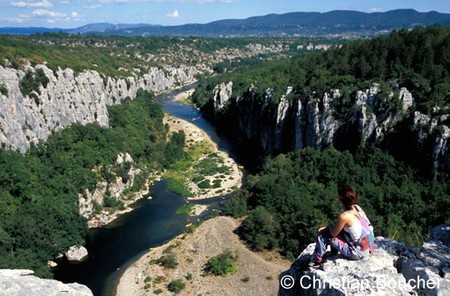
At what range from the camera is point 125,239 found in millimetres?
46594

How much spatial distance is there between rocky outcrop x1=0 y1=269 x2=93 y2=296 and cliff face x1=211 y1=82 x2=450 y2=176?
131 ft

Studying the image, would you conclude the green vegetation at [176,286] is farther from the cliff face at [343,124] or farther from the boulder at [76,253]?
the cliff face at [343,124]

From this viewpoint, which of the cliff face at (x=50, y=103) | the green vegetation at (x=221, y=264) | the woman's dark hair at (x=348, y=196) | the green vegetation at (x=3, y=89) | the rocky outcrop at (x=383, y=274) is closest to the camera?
the rocky outcrop at (x=383, y=274)

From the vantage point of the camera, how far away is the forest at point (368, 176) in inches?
1576

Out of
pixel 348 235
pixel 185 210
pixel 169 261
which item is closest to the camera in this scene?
pixel 348 235

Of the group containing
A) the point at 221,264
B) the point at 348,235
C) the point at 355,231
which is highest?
the point at 355,231

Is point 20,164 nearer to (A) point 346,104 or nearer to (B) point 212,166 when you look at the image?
(B) point 212,166

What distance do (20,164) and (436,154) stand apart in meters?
44.3

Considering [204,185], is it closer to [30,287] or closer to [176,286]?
[176,286]

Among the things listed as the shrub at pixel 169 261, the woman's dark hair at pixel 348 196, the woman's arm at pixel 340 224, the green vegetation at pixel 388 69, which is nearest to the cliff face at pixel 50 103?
the shrub at pixel 169 261

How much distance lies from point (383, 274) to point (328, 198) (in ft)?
117

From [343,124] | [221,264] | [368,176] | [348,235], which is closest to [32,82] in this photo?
[221,264]

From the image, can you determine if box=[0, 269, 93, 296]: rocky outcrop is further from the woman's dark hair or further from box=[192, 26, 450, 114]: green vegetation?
box=[192, 26, 450, 114]: green vegetation

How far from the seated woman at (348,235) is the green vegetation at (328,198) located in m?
26.9
